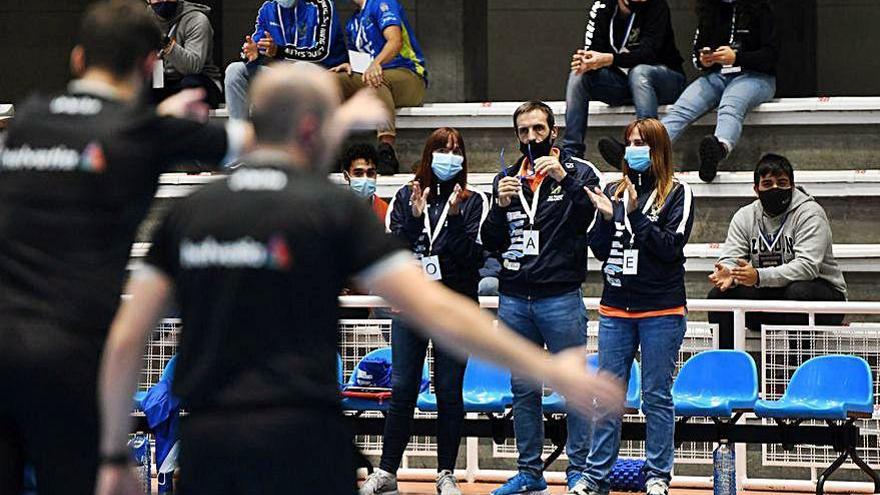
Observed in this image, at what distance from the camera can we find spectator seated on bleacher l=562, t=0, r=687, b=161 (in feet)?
33.7

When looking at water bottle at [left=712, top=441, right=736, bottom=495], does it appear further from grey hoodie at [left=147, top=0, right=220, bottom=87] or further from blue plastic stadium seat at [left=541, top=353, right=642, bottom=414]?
grey hoodie at [left=147, top=0, right=220, bottom=87]

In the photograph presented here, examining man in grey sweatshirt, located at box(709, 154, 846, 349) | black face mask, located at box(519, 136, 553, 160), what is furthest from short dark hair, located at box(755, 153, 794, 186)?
black face mask, located at box(519, 136, 553, 160)

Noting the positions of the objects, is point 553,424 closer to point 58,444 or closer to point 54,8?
point 58,444

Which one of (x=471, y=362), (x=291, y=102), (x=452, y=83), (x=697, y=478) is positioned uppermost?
(x=452, y=83)

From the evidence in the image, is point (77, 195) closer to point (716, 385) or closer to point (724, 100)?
point (716, 385)

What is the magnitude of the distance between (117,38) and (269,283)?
1.14 metres

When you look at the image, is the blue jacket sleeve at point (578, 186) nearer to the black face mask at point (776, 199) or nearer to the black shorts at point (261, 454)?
the black face mask at point (776, 199)

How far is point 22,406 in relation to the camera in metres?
3.79

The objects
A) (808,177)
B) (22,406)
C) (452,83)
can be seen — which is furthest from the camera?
(452,83)

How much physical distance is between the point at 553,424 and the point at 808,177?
9.78ft

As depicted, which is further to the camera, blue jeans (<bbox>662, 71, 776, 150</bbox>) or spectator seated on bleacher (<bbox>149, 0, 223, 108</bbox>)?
spectator seated on bleacher (<bbox>149, 0, 223, 108</bbox>)

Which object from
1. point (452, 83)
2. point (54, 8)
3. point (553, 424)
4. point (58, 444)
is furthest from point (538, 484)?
point (54, 8)

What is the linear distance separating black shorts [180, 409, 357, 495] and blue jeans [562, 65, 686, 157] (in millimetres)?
7073

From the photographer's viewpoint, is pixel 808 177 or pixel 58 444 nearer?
pixel 58 444
